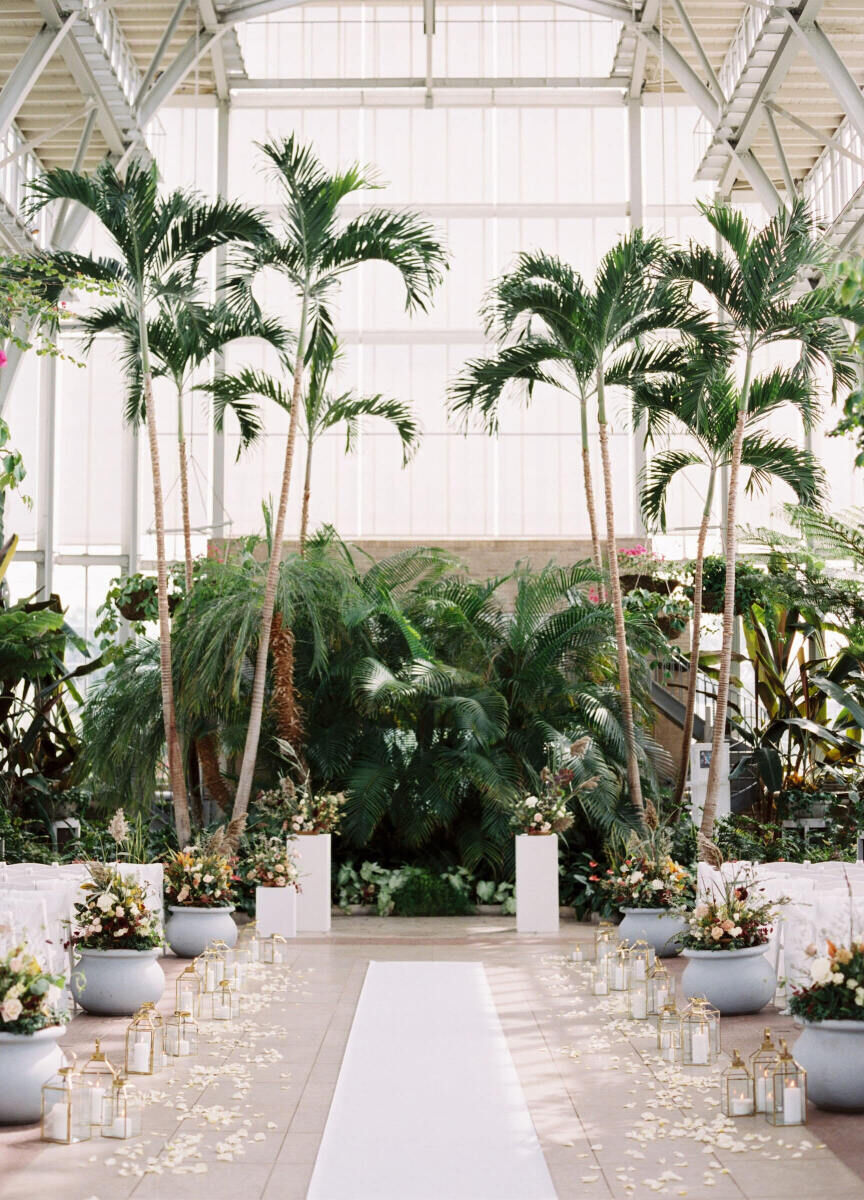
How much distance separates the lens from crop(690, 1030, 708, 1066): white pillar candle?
6.24 m

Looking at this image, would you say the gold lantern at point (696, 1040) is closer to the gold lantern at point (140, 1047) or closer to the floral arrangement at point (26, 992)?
the gold lantern at point (140, 1047)

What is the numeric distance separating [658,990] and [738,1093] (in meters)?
2.34

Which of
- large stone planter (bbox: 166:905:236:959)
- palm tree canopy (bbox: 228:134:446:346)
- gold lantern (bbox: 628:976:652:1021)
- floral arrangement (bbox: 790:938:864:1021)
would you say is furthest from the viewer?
palm tree canopy (bbox: 228:134:446:346)

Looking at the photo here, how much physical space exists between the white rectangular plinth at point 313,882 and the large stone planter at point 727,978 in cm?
442

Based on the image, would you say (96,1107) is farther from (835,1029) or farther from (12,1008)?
(835,1029)

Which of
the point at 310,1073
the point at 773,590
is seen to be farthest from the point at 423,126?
the point at 310,1073

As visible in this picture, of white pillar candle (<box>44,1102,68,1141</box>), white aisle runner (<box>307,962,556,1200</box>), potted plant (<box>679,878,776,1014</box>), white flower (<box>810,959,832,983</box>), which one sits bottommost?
white aisle runner (<box>307,962,556,1200</box>)

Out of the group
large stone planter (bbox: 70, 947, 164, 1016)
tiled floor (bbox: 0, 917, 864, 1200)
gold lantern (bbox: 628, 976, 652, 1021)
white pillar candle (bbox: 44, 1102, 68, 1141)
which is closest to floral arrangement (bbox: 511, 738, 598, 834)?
tiled floor (bbox: 0, 917, 864, 1200)

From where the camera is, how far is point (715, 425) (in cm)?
1165

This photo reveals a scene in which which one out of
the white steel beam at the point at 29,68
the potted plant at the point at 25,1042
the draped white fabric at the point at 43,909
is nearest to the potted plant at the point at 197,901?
the draped white fabric at the point at 43,909

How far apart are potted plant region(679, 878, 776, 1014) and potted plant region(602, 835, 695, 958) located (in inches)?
72.4

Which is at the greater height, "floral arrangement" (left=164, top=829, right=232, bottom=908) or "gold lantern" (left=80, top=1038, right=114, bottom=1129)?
"floral arrangement" (left=164, top=829, right=232, bottom=908)

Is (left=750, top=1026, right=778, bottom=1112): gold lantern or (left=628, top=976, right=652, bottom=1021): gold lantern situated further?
(left=628, top=976, right=652, bottom=1021): gold lantern

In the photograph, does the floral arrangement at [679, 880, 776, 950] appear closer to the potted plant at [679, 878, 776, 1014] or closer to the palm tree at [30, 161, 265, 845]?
the potted plant at [679, 878, 776, 1014]
